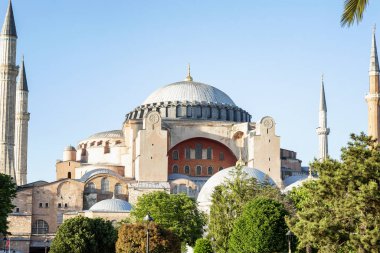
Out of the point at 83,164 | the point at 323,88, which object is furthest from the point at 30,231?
the point at 323,88

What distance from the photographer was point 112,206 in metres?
51.7

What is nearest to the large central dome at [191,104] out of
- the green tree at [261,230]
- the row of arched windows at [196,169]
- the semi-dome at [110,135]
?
the semi-dome at [110,135]

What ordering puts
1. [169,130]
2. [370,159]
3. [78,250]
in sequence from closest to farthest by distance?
[370,159]
[78,250]
[169,130]

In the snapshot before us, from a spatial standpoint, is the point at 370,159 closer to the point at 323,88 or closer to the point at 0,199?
the point at 0,199

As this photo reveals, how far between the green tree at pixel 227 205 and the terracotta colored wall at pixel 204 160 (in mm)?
20032

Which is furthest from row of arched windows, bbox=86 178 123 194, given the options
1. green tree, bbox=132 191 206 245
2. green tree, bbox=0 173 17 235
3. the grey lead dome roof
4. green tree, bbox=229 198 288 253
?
green tree, bbox=229 198 288 253

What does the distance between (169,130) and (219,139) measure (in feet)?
12.6

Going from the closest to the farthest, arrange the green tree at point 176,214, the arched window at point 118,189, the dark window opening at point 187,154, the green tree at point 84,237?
the green tree at point 84,237 < the green tree at point 176,214 < the arched window at point 118,189 < the dark window opening at point 187,154

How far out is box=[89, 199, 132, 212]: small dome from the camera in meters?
51.4

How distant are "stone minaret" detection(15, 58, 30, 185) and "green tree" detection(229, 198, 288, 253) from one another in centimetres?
3048

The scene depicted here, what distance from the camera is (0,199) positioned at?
38906mm

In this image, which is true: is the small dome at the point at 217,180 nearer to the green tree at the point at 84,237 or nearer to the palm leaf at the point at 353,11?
the green tree at the point at 84,237

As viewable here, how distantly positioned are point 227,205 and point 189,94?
2736 cm

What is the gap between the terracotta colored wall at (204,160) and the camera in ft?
202
